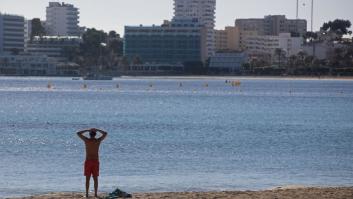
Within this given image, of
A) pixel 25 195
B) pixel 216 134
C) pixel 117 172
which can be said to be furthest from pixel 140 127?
pixel 25 195

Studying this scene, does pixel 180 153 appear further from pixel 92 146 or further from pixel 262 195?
pixel 92 146

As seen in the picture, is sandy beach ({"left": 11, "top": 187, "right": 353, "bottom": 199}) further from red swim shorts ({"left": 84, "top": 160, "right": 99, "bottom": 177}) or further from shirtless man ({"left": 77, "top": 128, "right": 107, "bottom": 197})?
shirtless man ({"left": 77, "top": 128, "right": 107, "bottom": 197})

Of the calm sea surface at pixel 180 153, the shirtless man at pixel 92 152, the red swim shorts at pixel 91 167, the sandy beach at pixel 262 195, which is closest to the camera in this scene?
the shirtless man at pixel 92 152

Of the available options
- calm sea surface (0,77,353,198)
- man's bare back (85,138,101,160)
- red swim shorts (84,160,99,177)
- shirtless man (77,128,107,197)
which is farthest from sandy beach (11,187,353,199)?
calm sea surface (0,77,353,198)

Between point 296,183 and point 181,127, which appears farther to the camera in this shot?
point 181,127

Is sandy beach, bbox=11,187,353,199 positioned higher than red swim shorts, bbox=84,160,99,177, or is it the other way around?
red swim shorts, bbox=84,160,99,177

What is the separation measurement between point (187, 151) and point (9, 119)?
34844mm

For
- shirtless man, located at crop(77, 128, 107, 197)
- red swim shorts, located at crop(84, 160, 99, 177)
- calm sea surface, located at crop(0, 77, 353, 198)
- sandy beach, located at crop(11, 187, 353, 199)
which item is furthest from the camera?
calm sea surface, located at crop(0, 77, 353, 198)

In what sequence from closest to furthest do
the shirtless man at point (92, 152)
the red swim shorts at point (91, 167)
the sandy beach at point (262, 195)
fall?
the shirtless man at point (92, 152) < the red swim shorts at point (91, 167) < the sandy beach at point (262, 195)

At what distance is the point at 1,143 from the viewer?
171ft

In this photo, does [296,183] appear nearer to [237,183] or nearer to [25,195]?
[237,183]

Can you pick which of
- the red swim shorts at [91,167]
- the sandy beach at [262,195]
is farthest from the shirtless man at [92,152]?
the sandy beach at [262,195]

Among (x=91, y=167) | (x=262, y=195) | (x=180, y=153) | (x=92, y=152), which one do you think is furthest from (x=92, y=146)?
(x=180, y=153)

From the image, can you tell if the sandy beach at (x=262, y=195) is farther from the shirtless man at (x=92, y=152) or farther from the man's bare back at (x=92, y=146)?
the man's bare back at (x=92, y=146)
